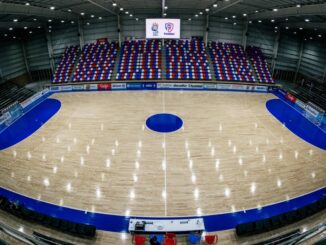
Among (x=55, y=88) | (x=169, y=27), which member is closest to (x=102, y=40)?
(x=55, y=88)

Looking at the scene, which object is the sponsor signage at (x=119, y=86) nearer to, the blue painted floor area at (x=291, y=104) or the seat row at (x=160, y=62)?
the seat row at (x=160, y=62)

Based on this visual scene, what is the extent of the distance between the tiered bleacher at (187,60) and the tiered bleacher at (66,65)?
41.8ft

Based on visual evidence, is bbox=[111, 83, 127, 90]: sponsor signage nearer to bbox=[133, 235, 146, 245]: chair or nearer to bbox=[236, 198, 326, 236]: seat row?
bbox=[133, 235, 146, 245]: chair

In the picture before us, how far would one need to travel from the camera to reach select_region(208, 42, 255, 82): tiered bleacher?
27.1 metres

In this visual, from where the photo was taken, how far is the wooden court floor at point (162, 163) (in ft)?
33.9

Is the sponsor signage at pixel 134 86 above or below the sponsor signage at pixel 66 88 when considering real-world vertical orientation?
above

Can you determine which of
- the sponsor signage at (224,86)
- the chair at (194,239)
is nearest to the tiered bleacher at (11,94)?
the sponsor signage at (224,86)

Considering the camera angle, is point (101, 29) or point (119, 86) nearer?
point (119, 86)

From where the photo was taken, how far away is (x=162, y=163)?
12789 millimetres

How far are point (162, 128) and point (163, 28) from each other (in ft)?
42.4

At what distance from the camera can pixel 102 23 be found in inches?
1176

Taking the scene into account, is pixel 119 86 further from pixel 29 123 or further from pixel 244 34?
pixel 244 34

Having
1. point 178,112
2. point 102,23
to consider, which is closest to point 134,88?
point 178,112

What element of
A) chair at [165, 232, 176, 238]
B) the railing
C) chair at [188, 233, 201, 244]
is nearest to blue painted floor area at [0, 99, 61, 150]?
the railing
